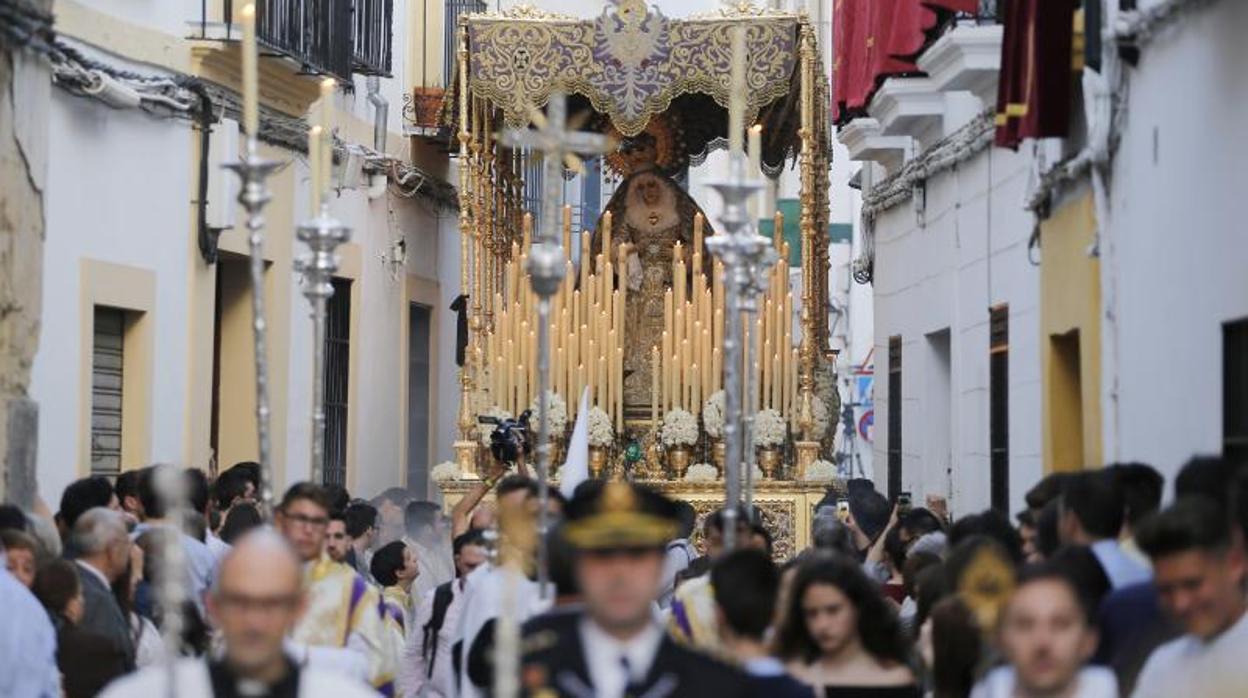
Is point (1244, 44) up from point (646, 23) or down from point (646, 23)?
down

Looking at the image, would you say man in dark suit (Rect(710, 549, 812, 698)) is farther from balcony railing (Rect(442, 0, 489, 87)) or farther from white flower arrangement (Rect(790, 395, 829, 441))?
balcony railing (Rect(442, 0, 489, 87))

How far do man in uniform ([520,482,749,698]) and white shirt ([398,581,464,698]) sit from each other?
480 centimetres

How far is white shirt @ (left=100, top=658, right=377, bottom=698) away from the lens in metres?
5.73

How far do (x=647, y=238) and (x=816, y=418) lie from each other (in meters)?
2.34

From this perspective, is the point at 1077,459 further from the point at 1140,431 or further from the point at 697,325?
the point at 697,325

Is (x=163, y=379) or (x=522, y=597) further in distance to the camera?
(x=163, y=379)

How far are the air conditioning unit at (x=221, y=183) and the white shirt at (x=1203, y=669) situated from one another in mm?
11496

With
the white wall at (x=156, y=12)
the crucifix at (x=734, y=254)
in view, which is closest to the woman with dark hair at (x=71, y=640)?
the crucifix at (x=734, y=254)

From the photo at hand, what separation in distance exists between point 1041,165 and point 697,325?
3974 millimetres

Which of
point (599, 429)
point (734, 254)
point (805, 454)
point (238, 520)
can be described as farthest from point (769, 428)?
point (734, 254)

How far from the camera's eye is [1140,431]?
12.4 meters

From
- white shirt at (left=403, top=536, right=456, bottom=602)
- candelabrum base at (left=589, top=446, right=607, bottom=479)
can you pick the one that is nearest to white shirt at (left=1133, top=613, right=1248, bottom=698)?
white shirt at (left=403, top=536, right=456, bottom=602)

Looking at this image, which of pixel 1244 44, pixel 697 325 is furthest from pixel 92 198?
pixel 1244 44

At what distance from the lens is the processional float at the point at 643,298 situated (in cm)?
1841
